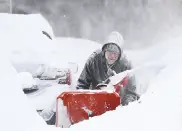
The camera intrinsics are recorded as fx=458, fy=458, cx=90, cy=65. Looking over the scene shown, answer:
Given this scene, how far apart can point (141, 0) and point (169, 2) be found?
1.05m

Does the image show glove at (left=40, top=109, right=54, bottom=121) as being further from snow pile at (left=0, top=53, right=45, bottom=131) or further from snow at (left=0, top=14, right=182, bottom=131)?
snow pile at (left=0, top=53, right=45, bottom=131)

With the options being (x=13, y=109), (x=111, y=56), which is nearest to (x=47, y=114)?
(x=111, y=56)

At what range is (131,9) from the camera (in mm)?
14594

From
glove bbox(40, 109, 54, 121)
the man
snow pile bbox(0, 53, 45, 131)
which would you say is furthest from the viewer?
the man

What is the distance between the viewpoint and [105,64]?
203 inches

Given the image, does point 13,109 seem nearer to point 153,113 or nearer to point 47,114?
point 153,113

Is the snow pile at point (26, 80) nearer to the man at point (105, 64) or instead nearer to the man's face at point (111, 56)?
the man at point (105, 64)

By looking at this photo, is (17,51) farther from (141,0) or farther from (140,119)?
(141,0)

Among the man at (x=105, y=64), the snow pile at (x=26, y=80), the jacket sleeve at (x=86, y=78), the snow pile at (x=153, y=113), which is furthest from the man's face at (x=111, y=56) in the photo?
the snow pile at (x=153, y=113)

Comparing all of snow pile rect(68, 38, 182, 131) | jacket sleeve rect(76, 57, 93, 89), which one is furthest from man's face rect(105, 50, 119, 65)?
snow pile rect(68, 38, 182, 131)

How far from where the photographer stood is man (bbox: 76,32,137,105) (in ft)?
16.6

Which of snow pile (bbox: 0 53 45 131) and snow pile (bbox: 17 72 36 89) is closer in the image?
snow pile (bbox: 0 53 45 131)

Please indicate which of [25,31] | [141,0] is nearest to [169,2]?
[141,0]

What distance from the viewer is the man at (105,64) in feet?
16.6
